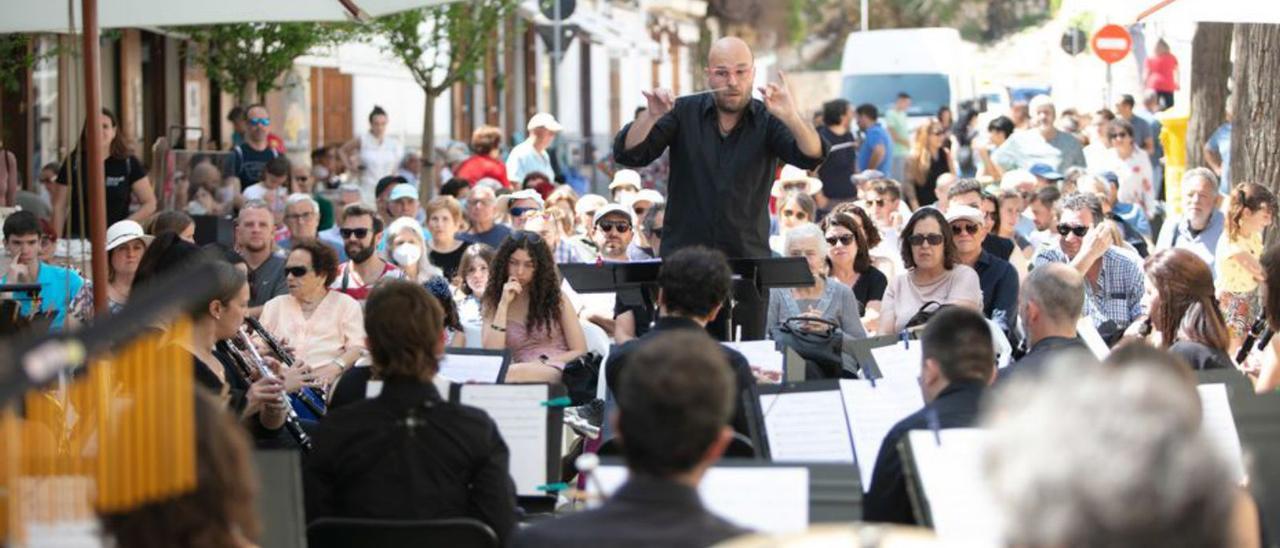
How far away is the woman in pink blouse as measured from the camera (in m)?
9.57

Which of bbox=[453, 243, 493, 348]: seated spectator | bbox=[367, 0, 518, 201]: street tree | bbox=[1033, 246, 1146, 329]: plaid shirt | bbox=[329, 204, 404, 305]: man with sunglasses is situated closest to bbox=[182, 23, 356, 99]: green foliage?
bbox=[367, 0, 518, 201]: street tree

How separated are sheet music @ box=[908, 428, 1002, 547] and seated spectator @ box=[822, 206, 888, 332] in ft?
18.4

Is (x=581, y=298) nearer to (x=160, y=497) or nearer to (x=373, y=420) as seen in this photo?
(x=373, y=420)

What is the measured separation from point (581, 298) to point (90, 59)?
4380 millimetres

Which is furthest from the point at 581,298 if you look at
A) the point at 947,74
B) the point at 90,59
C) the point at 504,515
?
the point at 947,74

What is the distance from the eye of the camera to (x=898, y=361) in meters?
6.71

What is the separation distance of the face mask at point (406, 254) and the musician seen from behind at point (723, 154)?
3.15 m

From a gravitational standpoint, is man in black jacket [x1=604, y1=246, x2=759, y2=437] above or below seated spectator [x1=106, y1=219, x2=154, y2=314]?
above

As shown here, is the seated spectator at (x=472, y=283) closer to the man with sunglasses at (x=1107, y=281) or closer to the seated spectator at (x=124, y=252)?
the seated spectator at (x=124, y=252)

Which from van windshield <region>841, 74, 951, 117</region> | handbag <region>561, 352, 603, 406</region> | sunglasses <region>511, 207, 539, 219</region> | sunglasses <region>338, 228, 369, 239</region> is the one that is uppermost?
van windshield <region>841, 74, 951, 117</region>

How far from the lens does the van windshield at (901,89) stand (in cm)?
3022

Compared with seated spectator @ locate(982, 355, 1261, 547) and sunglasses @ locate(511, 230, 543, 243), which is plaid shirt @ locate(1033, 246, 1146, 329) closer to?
sunglasses @ locate(511, 230, 543, 243)

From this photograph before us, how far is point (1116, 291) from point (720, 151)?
3285 millimetres

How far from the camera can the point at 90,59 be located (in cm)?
676
